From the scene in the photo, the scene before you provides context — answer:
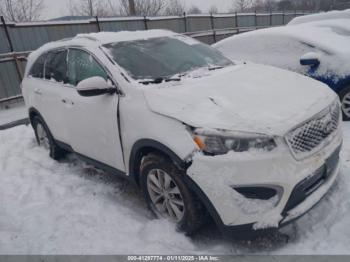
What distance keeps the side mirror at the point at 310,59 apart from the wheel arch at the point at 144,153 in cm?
320

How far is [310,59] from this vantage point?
15.9 ft

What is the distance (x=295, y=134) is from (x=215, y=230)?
46.0 inches

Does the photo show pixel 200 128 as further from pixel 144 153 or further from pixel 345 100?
pixel 345 100

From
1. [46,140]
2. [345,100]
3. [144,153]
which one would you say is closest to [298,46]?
[345,100]

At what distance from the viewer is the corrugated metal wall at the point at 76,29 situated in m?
9.06

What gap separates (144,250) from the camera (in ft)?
8.91

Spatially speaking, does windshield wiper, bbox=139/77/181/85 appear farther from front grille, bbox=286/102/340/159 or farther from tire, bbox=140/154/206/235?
front grille, bbox=286/102/340/159

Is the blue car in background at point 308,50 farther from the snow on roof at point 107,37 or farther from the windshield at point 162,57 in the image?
the snow on roof at point 107,37

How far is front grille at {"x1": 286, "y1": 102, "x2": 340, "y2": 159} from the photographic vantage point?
91.3 inches

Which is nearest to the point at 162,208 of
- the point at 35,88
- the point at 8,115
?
the point at 35,88

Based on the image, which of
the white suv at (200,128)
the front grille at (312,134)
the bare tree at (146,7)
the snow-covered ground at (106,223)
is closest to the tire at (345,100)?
the snow-covered ground at (106,223)

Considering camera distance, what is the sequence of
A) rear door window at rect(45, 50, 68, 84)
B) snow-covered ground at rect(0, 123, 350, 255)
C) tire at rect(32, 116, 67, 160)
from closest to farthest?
1. snow-covered ground at rect(0, 123, 350, 255)
2. rear door window at rect(45, 50, 68, 84)
3. tire at rect(32, 116, 67, 160)

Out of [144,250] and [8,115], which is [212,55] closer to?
[144,250]

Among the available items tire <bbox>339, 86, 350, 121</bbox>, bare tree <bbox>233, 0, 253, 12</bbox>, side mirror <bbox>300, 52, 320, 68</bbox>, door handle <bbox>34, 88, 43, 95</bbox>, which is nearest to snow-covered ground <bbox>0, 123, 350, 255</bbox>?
tire <bbox>339, 86, 350, 121</bbox>
